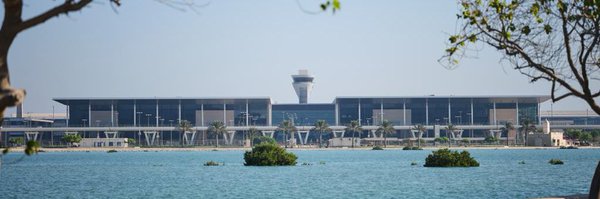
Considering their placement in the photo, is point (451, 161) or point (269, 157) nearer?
point (451, 161)

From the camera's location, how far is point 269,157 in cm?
9206

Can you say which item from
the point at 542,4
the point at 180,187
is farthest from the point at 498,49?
the point at 180,187

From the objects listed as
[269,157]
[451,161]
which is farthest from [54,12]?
[269,157]

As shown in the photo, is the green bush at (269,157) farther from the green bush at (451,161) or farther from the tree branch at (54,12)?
the tree branch at (54,12)

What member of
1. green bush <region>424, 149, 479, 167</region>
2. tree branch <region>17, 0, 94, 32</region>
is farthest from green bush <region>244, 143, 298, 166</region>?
tree branch <region>17, 0, 94, 32</region>

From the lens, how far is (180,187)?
55.3m

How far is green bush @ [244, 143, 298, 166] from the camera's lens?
9231 centimetres

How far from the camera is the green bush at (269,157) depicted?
303ft

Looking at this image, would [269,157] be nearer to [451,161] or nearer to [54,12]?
[451,161]

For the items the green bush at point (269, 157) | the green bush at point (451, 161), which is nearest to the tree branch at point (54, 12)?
the green bush at point (451, 161)

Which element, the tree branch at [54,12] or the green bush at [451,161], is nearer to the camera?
the tree branch at [54,12]

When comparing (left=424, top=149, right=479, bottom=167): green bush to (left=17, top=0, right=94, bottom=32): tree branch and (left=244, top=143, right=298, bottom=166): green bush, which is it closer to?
(left=244, top=143, right=298, bottom=166): green bush

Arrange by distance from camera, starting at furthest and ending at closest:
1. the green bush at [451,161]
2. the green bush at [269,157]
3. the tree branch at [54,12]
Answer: the green bush at [269,157] < the green bush at [451,161] < the tree branch at [54,12]

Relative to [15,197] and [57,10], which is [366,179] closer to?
[15,197]
